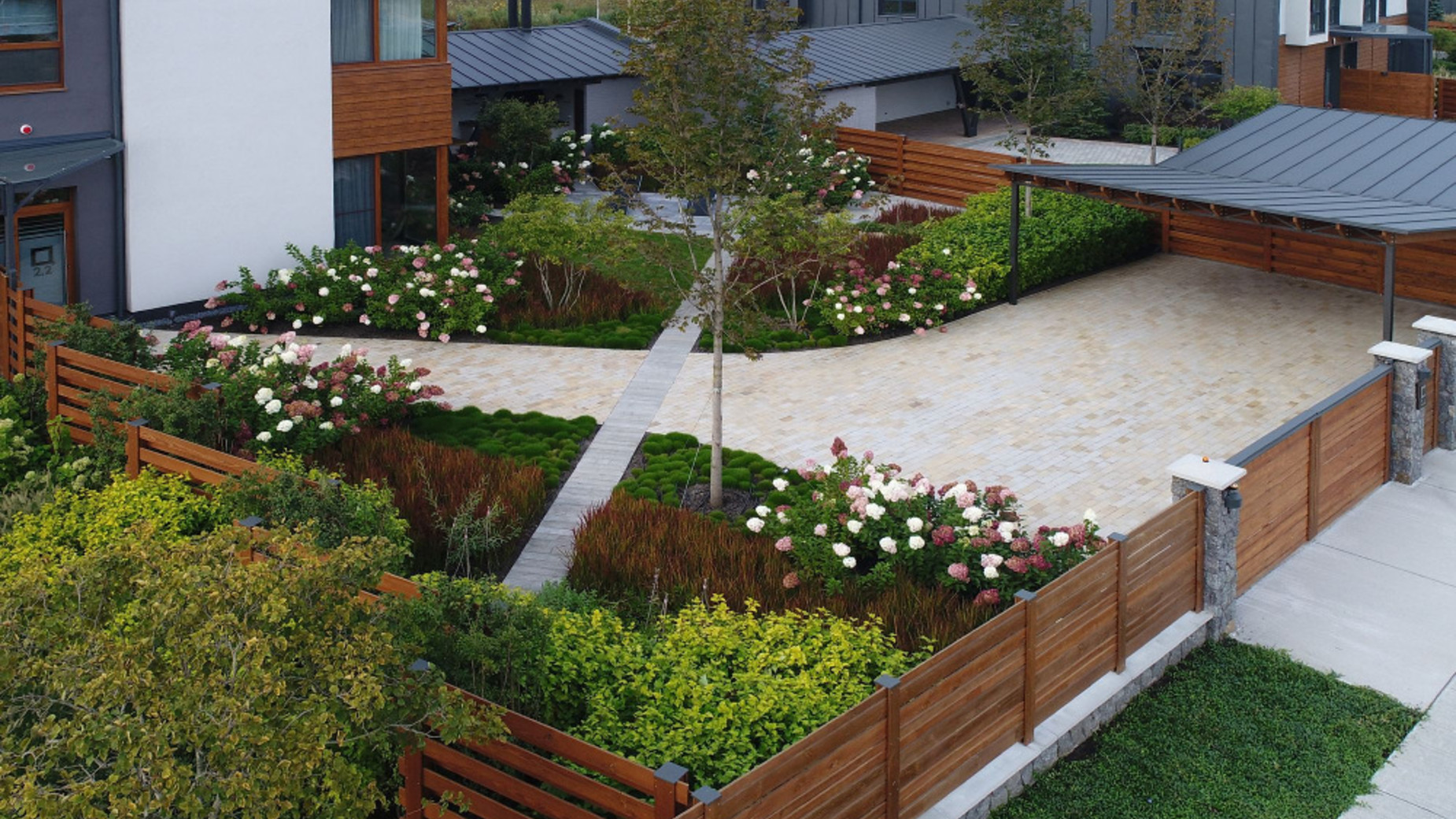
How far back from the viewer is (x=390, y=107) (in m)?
23.0

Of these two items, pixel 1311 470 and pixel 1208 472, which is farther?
pixel 1311 470

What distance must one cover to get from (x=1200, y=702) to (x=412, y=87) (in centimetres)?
1565

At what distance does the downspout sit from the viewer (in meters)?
19.5

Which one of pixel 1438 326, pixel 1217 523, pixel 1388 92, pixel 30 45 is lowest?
pixel 1217 523

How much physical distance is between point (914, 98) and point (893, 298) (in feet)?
53.1

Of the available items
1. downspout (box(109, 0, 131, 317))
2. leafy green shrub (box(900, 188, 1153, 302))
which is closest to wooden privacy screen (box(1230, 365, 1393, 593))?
leafy green shrub (box(900, 188, 1153, 302))

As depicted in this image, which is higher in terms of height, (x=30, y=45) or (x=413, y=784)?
(x=30, y=45)

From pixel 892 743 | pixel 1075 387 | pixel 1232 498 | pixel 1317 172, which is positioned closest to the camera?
pixel 892 743

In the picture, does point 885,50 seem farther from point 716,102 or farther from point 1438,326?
point 716,102

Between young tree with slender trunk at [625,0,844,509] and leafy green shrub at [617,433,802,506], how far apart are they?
397 millimetres

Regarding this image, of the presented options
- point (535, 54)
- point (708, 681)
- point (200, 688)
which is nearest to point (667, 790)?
point (708, 681)

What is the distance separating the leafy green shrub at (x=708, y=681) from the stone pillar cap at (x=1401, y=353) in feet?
22.7

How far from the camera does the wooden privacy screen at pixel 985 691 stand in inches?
348

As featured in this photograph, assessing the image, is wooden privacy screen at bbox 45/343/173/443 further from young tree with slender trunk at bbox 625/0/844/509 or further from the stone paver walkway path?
young tree with slender trunk at bbox 625/0/844/509
